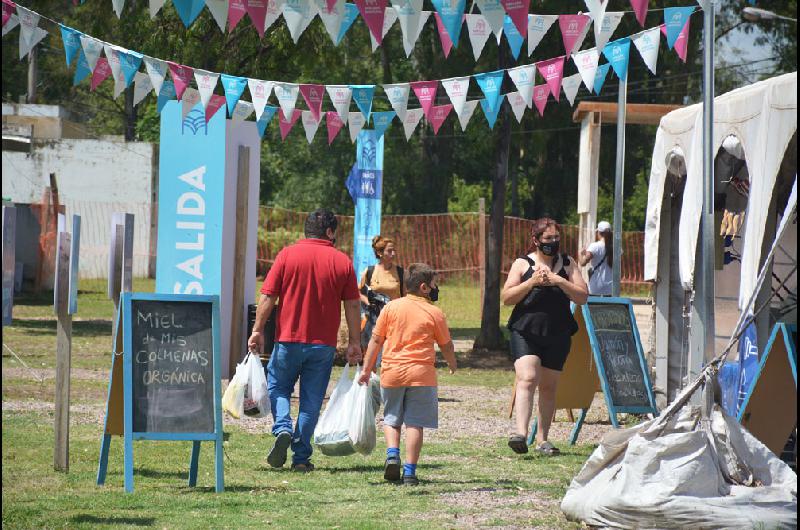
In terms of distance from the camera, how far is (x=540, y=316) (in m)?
9.30

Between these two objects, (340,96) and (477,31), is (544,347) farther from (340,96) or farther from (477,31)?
(340,96)

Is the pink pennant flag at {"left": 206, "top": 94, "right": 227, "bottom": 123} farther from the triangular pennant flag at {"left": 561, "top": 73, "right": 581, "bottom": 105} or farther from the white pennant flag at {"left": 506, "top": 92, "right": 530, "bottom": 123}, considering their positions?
the triangular pennant flag at {"left": 561, "top": 73, "right": 581, "bottom": 105}

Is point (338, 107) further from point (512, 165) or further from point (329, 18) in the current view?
point (512, 165)

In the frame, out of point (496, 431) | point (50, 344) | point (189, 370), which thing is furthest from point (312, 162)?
point (189, 370)

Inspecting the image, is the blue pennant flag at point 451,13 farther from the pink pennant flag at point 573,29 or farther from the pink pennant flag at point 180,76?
the pink pennant flag at point 180,76

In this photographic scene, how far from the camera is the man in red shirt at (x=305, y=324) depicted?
27.5ft

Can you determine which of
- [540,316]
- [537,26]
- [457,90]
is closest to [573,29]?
[537,26]

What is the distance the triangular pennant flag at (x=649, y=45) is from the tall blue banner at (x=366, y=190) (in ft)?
24.6

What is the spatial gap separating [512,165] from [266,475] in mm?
34809

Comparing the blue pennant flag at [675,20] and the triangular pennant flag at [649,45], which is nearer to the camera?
the blue pennant flag at [675,20]

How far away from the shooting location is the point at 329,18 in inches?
337

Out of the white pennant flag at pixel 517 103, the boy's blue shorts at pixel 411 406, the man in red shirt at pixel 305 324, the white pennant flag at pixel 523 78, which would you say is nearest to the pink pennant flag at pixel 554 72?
the white pennant flag at pixel 523 78

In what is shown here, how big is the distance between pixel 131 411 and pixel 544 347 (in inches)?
130

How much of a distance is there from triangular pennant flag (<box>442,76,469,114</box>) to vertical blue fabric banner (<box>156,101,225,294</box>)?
303 centimetres
